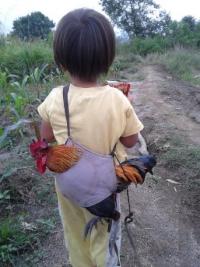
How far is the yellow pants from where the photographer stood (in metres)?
2.02

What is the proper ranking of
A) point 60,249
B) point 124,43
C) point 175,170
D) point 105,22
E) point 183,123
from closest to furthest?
1. point 105,22
2. point 60,249
3. point 175,170
4. point 183,123
5. point 124,43

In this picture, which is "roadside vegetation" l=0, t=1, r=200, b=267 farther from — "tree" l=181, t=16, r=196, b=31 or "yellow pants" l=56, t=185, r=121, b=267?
"tree" l=181, t=16, r=196, b=31

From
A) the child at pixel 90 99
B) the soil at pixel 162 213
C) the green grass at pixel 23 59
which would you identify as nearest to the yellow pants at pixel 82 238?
the child at pixel 90 99

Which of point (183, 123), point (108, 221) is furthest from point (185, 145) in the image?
point (108, 221)

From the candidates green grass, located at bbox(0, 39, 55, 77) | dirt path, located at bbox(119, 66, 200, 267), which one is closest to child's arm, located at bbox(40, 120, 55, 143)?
dirt path, located at bbox(119, 66, 200, 267)

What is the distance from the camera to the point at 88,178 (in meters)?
1.77

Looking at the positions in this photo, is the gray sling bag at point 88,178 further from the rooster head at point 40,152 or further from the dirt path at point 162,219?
the dirt path at point 162,219

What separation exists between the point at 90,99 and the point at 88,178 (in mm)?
334

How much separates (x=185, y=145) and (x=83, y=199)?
253 cm

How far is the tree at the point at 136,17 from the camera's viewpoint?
1431 cm

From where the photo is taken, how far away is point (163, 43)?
13.1 meters

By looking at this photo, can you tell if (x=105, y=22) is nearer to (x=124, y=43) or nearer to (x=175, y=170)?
(x=175, y=170)

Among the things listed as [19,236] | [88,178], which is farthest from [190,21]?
[88,178]

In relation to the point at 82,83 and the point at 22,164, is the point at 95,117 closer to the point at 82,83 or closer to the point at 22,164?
the point at 82,83
